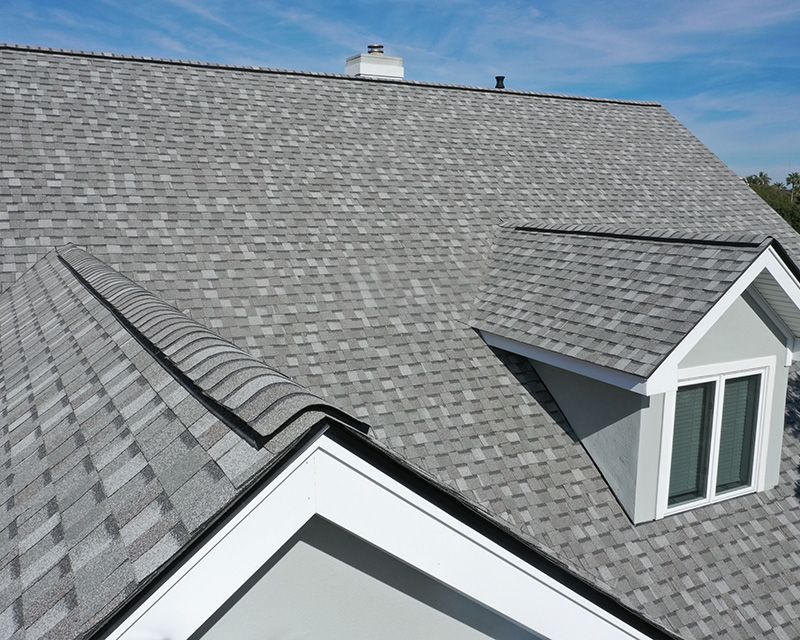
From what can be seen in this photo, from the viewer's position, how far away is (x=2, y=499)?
3266mm

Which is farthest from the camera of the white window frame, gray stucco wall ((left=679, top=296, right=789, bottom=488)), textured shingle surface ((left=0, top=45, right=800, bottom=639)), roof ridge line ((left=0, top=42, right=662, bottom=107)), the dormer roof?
roof ridge line ((left=0, top=42, right=662, bottom=107))

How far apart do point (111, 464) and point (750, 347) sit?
20.2ft

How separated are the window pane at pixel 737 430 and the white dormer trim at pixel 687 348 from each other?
55cm

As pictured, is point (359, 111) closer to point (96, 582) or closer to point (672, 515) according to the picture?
point (672, 515)

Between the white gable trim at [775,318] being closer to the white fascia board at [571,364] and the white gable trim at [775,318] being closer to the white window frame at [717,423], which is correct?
the white window frame at [717,423]

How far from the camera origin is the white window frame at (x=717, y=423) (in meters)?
6.19

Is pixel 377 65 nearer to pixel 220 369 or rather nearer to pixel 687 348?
pixel 687 348

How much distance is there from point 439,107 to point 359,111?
174cm

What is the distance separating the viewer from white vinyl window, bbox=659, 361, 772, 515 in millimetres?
6445

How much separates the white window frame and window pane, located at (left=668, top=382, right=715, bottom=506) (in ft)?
0.21

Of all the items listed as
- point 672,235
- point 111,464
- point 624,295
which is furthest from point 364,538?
point 672,235

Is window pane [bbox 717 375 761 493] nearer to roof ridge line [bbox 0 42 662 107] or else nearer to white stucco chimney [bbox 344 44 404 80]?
roof ridge line [bbox 0 42 662 107]

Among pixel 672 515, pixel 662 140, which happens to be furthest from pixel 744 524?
pixel 662 140

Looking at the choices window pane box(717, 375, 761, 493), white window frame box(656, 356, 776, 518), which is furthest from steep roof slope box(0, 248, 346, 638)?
window pane box(717, 375, 761, 493)
